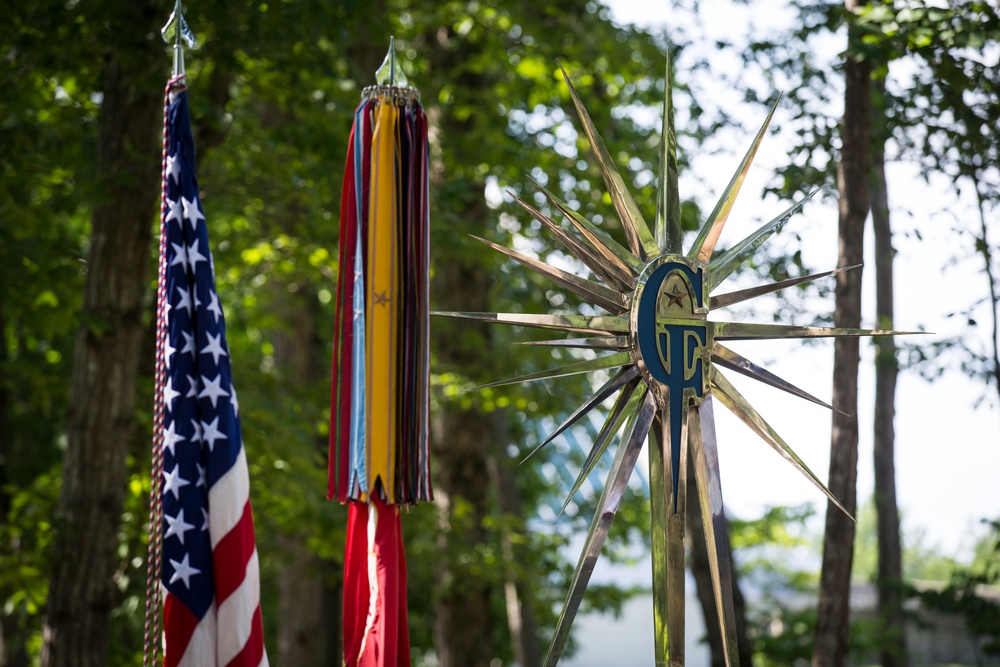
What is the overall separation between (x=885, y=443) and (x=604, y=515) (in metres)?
8.12

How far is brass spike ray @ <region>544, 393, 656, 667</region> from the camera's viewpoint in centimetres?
348

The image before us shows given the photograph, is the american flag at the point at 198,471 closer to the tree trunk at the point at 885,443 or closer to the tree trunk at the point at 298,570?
the tree trunk at the point at 298,570

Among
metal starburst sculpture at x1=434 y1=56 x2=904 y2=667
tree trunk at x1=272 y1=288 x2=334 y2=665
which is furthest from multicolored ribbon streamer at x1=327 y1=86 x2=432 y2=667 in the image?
tree trunk at x1=272 y1=288 x2=334 y2=665

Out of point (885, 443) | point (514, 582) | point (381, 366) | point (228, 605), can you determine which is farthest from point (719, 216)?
point (885, 443)

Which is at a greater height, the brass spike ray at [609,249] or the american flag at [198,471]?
the brass spike ray at [609,249]

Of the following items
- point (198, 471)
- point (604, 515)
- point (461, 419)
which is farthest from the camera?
point (461, 419)

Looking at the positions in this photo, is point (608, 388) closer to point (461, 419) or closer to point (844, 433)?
point (844, 433)

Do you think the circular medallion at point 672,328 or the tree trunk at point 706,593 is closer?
the circular medallion at point 672,328

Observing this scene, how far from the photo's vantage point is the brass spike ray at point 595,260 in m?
3.70

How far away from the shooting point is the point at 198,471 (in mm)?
3781

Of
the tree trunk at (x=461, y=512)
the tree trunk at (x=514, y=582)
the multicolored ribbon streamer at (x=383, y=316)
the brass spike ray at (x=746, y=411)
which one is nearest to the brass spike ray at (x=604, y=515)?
the brass spike ray at (x=746, y=411)

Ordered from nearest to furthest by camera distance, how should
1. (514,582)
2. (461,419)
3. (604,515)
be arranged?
(604,515) → (461,419) → (514,582)

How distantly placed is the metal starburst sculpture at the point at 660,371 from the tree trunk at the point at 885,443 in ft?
21.8

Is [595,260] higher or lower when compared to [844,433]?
higher
